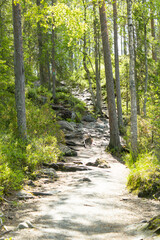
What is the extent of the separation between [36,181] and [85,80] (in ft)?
74.6

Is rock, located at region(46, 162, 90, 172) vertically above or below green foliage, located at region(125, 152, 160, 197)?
below

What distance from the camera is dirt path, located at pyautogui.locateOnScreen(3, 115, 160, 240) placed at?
3.42m

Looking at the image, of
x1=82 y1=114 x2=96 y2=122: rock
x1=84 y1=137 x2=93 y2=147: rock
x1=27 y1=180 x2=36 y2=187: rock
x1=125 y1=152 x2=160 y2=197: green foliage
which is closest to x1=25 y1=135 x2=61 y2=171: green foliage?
x1=27 y1=180 x2=36 y2=187: rock

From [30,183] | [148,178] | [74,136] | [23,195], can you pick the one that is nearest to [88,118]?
[74,136]

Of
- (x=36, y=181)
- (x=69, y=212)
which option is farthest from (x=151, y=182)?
(x=36, y=181)

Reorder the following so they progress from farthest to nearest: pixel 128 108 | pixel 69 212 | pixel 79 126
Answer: pixel 128 108 → pixel 79 126 → pixel 69 212

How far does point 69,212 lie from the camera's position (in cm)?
448

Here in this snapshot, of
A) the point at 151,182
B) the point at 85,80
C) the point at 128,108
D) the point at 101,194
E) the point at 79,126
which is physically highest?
the point at 85,80

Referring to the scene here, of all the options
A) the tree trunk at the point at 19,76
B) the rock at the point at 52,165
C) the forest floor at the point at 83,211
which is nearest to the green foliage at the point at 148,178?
the forest floor at the point at 83,211

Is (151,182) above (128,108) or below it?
below

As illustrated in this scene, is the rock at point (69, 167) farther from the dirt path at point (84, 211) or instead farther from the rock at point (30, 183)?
the rock at point (30, 183)

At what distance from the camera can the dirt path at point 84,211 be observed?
11.2 feet

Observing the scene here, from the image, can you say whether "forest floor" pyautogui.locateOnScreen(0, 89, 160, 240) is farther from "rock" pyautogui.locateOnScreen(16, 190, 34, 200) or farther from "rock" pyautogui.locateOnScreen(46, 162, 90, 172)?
"rock" pyautogui.locateOnScreen(46, 162, 90, 172)

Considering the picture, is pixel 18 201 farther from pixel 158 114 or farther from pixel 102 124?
pixel 102 124
